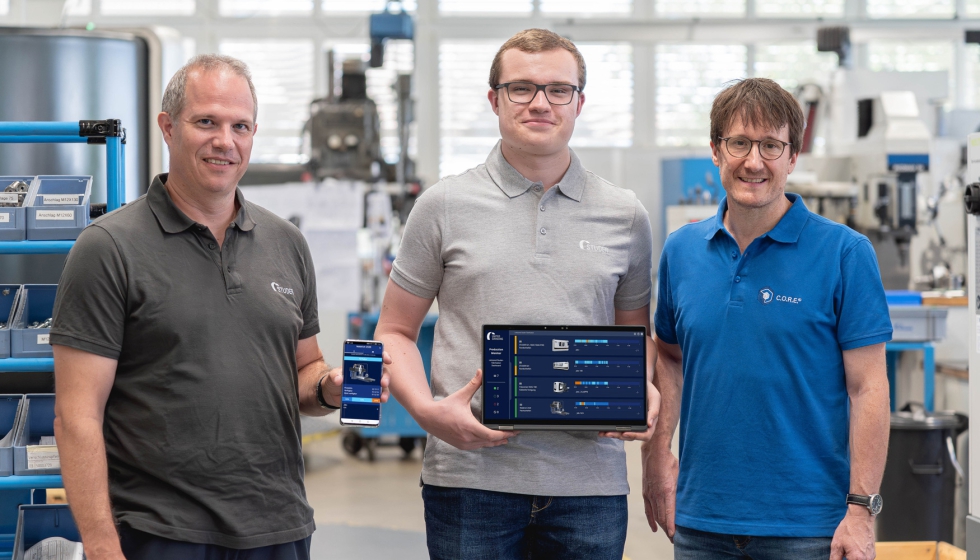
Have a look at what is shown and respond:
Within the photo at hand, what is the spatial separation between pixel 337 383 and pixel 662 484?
2.31 ft

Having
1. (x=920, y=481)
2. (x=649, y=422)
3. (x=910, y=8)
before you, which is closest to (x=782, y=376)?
(x=649, y=422)

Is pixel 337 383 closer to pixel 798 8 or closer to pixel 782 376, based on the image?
pixel 782 376

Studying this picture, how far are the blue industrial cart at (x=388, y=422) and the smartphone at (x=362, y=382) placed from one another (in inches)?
155

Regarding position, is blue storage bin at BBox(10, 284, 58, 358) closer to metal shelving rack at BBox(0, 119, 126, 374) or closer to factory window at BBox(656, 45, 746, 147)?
metal shelving rack at BBox(0, 119, 126, 374)

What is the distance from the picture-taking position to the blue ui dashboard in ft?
5.63

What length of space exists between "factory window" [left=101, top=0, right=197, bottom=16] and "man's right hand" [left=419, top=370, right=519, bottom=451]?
327 inches

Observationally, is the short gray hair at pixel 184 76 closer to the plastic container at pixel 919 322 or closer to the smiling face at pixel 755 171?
the smiling face at pixel 755 171

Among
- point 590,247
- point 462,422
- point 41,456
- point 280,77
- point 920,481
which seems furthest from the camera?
point 280,77

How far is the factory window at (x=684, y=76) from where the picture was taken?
29.9 ft

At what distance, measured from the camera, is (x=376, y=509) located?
5145 mm

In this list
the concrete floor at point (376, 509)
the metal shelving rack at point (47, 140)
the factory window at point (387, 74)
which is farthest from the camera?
the factory window at point (387, 74)

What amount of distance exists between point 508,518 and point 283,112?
7.79 m

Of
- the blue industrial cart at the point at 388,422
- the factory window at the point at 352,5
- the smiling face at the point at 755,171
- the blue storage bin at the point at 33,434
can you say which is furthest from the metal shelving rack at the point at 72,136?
the factory window at the point at 352,5

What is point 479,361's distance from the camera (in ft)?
5.83
